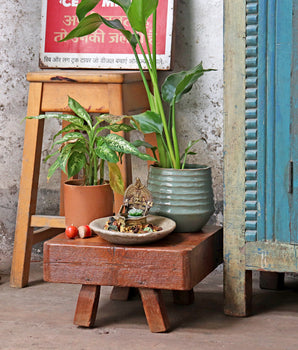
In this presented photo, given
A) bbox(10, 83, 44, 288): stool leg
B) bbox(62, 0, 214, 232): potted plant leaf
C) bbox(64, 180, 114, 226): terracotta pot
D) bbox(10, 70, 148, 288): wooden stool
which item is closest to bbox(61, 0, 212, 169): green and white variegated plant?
bbox(62, 0, 214, 232): potted plant leaf

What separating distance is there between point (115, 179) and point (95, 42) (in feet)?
2.49

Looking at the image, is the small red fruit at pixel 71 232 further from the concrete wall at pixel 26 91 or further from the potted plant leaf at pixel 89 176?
the concrete wall at pixel 26 91

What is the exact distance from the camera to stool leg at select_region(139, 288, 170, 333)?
188 cm

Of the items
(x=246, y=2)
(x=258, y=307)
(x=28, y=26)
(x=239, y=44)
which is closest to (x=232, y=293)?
(x=258, y=307)

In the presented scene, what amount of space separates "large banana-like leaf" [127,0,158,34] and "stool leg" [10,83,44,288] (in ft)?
1.75

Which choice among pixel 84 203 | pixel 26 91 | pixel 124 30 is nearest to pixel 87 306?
pixel 84 203

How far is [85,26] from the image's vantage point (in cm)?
214

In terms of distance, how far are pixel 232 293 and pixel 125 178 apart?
0.60m

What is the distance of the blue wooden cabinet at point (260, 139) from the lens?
1919 millimetres

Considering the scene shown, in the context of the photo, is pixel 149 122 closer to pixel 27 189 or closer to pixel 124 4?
pixel 124 4

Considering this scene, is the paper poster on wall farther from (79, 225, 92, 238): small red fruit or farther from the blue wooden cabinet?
(79, 225, 92, 238): small red fruit

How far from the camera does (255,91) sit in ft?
6.41

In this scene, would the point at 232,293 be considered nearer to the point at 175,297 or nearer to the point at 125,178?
the point at 175,297

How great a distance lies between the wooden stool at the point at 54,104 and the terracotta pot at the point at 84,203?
16cm
